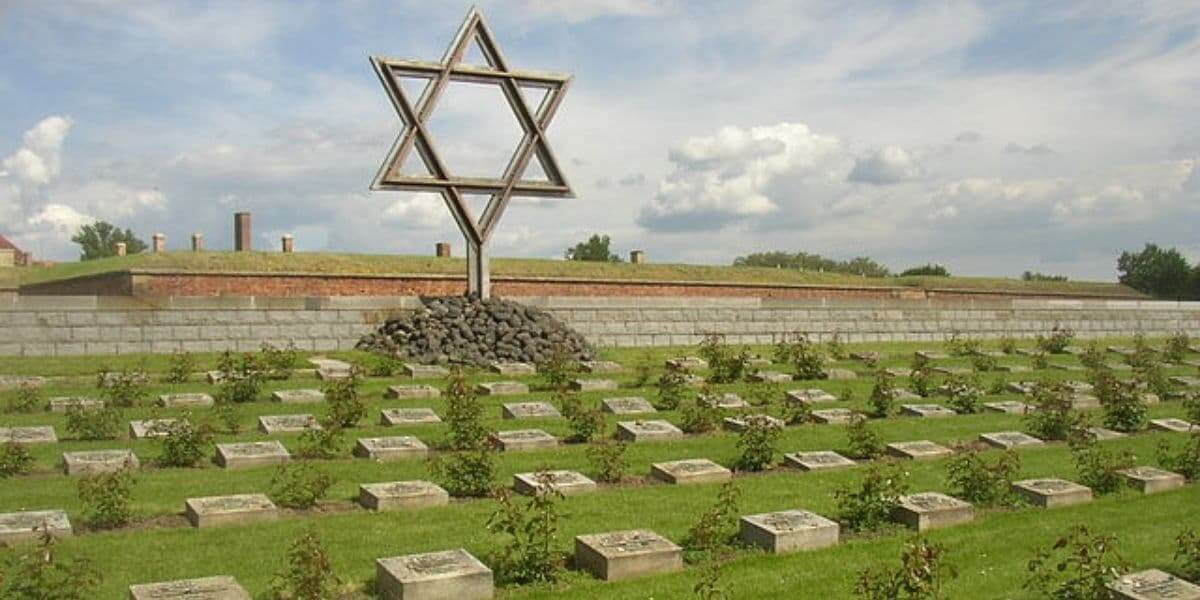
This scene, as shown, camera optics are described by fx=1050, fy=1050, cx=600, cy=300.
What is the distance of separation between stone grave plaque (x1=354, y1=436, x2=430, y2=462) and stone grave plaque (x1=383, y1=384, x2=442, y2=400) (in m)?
2.92

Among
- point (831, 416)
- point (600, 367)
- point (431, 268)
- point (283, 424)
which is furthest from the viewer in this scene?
point (431, 268)

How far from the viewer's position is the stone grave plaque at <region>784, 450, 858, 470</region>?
378 inches

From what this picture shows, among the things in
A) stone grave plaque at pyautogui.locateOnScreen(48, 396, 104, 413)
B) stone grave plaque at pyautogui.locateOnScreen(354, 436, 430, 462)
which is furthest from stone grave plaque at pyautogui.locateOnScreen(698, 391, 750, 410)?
stone grave plaque at pyautogui.locateOnScreen(48, 396, 104, 413)

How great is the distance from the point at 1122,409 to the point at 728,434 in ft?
16.0

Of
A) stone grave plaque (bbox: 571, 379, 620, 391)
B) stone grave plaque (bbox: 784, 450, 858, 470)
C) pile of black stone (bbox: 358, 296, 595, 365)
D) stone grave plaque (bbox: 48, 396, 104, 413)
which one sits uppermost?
pile of black stone (bbox: 358, 296, 595, 365)

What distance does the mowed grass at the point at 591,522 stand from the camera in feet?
20.1

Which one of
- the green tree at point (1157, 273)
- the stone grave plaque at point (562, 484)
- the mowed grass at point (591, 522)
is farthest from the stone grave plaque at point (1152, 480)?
the green tree at point (1157, 273)

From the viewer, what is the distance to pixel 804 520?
23.4 ft

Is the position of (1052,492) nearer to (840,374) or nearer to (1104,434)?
(1104,434)

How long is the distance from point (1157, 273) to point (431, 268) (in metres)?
34.9

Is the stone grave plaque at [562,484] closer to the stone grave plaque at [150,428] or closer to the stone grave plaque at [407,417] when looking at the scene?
the stone grave plaque at [407,417]

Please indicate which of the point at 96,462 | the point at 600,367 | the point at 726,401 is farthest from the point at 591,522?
the point at 600,367

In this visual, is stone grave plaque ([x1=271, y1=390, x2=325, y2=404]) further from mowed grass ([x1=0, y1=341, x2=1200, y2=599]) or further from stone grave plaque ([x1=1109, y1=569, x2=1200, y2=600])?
stone grave plaque ([x1=1109, y1=569, x2=1200, y2=600])

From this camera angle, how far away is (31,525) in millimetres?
6621
